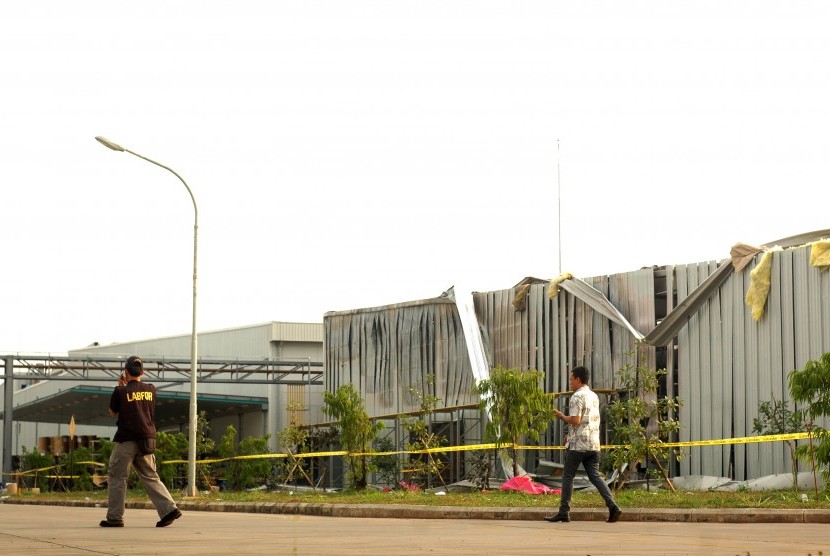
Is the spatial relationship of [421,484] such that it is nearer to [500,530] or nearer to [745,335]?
[745,335]

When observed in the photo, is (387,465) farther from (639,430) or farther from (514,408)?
(639,430)

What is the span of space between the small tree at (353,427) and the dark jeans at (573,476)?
39.7 feet

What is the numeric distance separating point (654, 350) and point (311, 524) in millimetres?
13368

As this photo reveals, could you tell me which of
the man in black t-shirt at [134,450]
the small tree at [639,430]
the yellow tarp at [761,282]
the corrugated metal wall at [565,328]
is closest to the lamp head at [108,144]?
the corrugated metal wall at [565,328]

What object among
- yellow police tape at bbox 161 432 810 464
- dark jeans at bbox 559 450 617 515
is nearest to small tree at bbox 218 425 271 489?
yellow police tape at bbox 161 432 810 464

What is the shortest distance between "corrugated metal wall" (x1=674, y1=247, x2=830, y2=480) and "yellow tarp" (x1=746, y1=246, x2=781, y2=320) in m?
0.14

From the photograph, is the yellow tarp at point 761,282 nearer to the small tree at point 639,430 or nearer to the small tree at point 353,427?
the small tree at point 639,430

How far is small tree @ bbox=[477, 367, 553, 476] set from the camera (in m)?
23.9

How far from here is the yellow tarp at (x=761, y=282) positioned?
23.4 metres

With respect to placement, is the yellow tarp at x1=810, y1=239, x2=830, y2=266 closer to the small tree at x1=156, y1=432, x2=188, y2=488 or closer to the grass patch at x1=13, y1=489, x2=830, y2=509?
the grass patch at x1=13, y1=489, x2=830, y2=509

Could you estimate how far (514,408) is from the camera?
78.7 ft

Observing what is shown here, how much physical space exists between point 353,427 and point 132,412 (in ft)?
42.9

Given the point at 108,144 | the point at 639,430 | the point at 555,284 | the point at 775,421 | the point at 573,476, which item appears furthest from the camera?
→ the point at 555,284

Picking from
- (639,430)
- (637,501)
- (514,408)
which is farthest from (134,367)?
(514,408)
